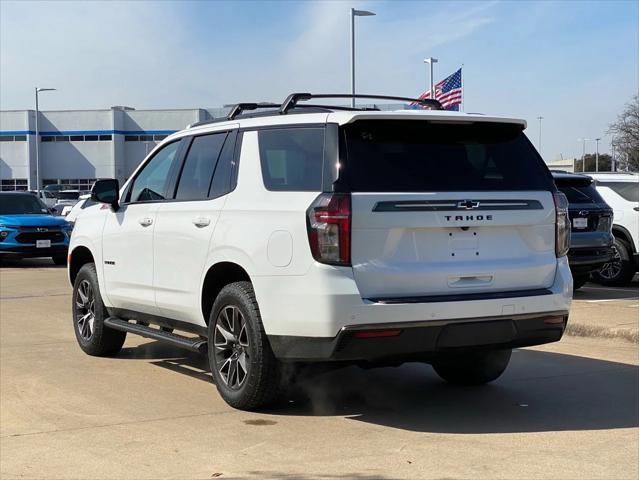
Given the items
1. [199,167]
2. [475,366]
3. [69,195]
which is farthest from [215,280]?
[69,195]

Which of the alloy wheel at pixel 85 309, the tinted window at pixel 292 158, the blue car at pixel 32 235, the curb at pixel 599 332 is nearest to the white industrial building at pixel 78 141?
the blue car at pixel 32 235

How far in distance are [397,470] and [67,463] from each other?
1.88m

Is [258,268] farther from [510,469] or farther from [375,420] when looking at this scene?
[510,469]

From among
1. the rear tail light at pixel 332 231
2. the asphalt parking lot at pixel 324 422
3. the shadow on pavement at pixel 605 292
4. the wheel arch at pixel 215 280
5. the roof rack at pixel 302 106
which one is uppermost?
the roof rack at pixel 302 106

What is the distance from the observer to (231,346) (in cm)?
578

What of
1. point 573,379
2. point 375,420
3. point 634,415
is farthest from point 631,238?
point 375,420

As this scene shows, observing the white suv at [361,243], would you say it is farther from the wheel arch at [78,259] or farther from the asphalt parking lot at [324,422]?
the wheel arch at [78,259]

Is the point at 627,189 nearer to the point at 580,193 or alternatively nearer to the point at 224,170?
the point at 580,193

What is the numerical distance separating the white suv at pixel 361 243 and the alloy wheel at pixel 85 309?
67.5 inches

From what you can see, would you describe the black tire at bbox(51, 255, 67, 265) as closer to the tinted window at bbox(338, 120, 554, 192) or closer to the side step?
the side step

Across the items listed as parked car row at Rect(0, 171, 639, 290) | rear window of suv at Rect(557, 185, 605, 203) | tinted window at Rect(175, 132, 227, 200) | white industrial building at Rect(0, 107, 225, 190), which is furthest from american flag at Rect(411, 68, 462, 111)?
white industrial building at Rect(0, 107, 225, 190)

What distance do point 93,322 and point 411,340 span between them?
381 cm

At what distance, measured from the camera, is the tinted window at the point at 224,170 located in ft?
19.6

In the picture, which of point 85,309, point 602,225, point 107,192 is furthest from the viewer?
point 602,225
